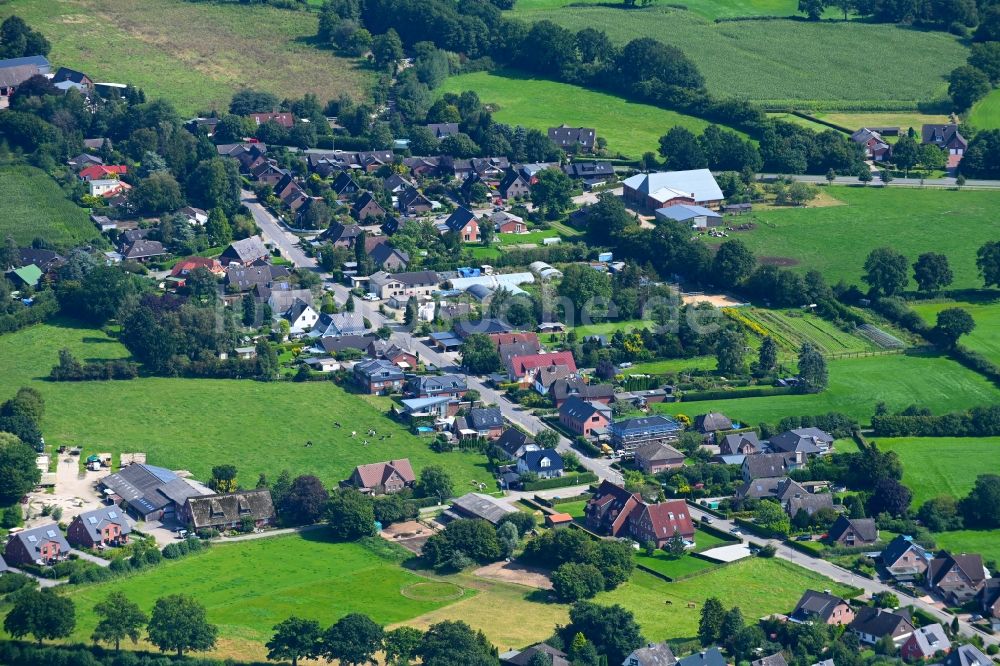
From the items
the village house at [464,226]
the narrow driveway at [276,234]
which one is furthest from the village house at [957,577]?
the narrow driveway at [276,234]

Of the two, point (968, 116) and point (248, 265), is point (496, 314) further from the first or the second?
point (968, 116)

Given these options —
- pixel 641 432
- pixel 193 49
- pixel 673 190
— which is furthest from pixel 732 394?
pixel 193 49

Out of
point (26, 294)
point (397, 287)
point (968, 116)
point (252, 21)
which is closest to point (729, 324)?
point (397, 287)

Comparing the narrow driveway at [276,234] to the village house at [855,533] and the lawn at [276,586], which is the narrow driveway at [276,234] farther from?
the village house at [855,533]

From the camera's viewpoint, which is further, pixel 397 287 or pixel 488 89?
pixel 488 89

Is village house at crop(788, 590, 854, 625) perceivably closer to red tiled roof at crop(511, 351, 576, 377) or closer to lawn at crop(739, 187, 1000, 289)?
red tiled roof at crop(511, 351, 576, 377)

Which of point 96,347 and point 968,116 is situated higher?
point 968,116

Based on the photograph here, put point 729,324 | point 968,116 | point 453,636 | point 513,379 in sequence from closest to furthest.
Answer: point 453,636 < point 513,379 < point 729,324 < point 968,116
